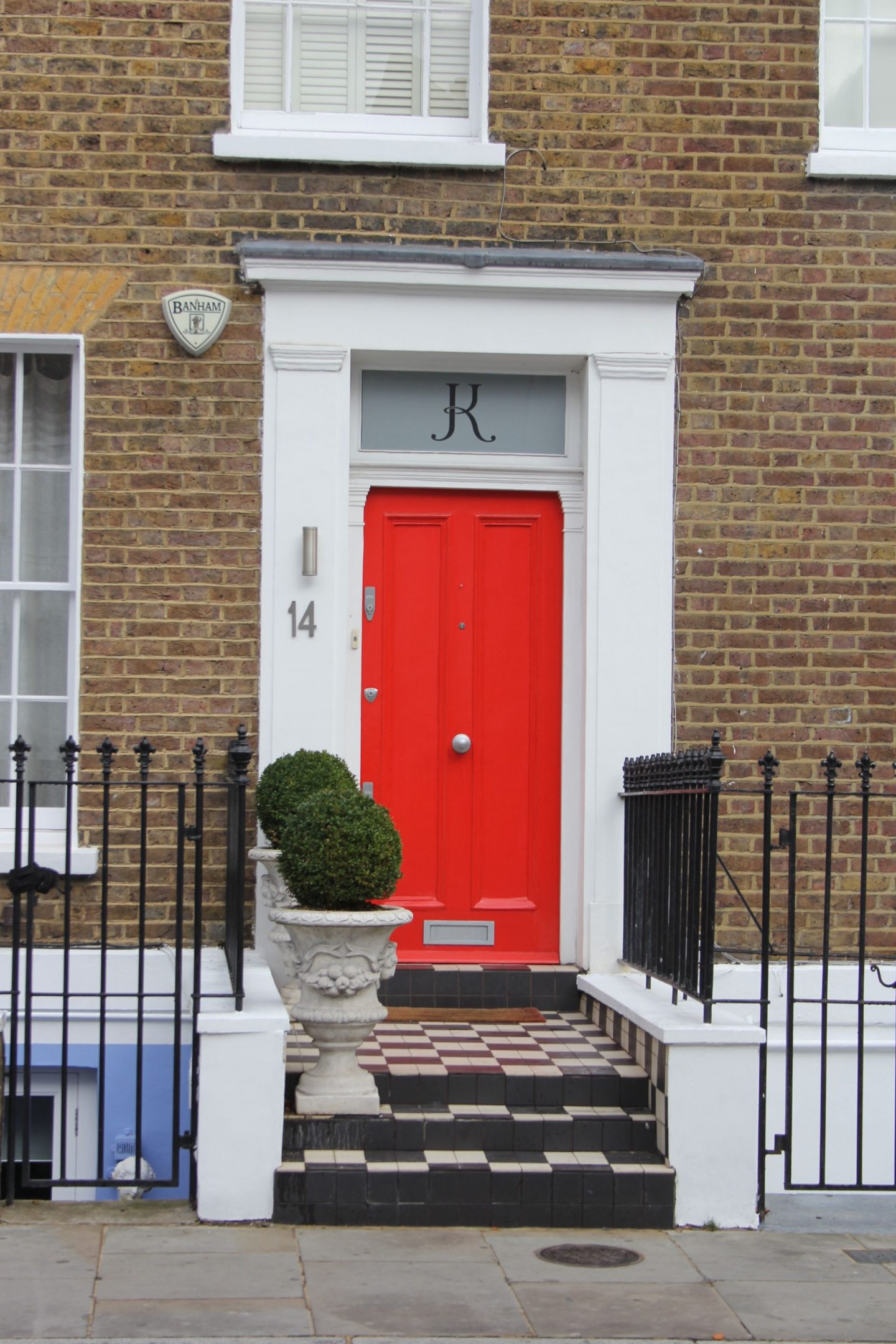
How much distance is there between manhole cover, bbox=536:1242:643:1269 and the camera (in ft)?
17.8

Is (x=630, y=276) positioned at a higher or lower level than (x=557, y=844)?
higher

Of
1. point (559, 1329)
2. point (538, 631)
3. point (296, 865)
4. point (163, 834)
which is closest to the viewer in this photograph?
point (559, 1329)

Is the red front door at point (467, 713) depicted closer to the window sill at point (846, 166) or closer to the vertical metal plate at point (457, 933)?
the vertical metal plate at point (457, 933)

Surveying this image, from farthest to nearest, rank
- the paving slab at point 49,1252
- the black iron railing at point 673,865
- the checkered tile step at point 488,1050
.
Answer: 1. the checkered tile step at point 488,1050
2. the black iron railing at point 673,865
3. the paving slab at point 49,1252

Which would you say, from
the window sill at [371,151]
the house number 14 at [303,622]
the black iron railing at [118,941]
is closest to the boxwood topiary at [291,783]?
the black iron railing at [118,941]

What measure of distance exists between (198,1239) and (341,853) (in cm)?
139

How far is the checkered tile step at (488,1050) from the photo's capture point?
641 centimetres

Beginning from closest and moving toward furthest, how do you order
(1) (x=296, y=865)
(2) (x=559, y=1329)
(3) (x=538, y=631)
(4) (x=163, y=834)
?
(2) (x=559, y=1329)
(1) (x=296, y=865)
(4) (x=163, y=834)
(3) (x=538, y=631)

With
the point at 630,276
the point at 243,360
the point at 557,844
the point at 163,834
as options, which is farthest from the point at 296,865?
the point at 630,276

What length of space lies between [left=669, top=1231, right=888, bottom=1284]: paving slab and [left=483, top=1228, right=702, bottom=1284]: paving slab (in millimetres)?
74

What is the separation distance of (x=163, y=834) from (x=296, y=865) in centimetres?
163

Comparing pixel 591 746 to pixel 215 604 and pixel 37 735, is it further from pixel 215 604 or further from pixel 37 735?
pixel 37 735

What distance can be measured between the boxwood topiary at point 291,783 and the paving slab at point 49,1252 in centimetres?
179

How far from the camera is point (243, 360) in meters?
7.54
